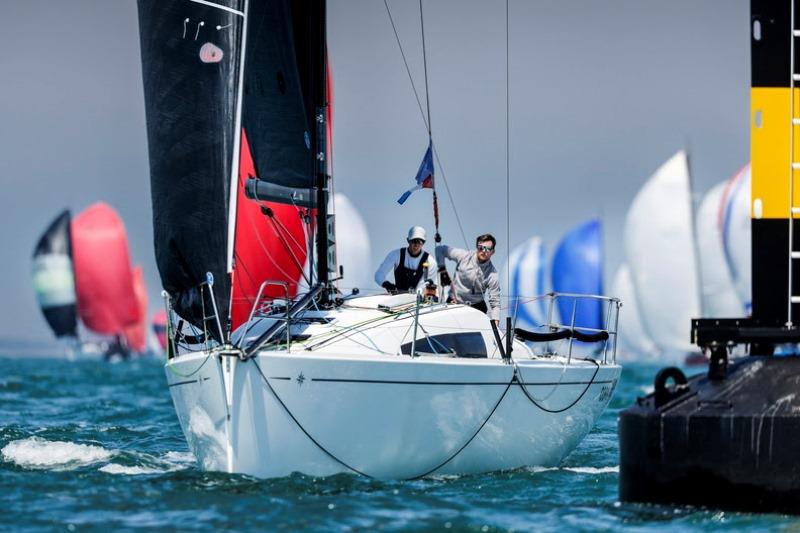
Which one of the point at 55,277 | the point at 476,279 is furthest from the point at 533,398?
the point at 55,277

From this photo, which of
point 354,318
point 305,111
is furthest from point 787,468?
point 305,111

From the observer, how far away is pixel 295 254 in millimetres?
13922

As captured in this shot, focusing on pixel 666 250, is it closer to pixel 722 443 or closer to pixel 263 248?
pixel 263 248

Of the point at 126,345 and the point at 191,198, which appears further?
the point at 126,345

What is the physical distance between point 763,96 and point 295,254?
18.3ft

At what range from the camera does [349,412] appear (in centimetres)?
1067

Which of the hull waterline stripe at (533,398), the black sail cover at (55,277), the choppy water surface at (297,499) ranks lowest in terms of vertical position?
the black sail cover at (55,277)

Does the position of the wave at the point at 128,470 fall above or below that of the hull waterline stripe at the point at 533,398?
below

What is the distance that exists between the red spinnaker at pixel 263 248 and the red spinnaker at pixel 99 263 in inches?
2274

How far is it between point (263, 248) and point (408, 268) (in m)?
1.48

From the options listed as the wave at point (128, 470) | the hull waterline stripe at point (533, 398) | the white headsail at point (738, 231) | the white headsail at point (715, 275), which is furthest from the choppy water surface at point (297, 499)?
the white headsail at point (715, 275)

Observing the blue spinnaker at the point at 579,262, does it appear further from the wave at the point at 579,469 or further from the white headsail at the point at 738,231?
the wave at the point at 579,469

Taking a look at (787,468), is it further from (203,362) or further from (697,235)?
(697,235)

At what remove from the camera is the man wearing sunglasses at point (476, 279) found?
13.0 meters
